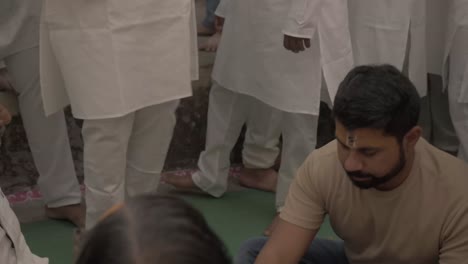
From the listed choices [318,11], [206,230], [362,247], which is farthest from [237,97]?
[206,230]

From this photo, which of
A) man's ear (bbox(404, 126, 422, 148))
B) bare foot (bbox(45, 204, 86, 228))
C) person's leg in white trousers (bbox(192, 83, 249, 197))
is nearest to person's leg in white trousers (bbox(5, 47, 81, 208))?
bare foot (bbox(45, 204, 86, 228))

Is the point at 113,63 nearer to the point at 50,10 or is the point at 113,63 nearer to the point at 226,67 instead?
the point at 50,10

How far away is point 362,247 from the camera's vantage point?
2143 mm

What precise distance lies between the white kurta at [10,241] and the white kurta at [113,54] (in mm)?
694

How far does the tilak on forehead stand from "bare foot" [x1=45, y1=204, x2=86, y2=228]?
1.25 m

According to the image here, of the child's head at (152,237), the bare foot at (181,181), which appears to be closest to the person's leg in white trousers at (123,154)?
the bare foot at (181,181)

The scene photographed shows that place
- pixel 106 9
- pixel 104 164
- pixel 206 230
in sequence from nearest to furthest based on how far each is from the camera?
pixel 206 230, pixel 106 9, pixel 104 164

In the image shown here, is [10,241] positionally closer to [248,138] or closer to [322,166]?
[322,166]

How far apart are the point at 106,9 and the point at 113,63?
15 centimetres

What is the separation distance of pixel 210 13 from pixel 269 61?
3.51 feet

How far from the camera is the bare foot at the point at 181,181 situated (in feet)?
10.6

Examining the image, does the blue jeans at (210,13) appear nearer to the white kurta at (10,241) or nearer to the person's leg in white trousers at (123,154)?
the person's leg in white trousers at (123,154)

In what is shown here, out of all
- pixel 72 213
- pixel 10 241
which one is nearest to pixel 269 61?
pixel 72 213

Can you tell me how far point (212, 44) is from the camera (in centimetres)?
Result: 372
